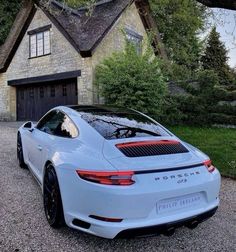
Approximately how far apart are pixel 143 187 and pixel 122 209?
0.91 feet

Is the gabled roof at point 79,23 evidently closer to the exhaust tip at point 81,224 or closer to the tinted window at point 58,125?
the tinted window at point 58,125

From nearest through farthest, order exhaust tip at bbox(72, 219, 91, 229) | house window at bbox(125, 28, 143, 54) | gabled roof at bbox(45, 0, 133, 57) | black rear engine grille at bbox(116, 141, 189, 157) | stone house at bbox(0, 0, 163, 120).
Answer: exhaust tip at bbox(72, 219, 91, 229)
black rear engine grille at bbox(116, 141, 189, 157)
gabled roof at bbox(45, 0, 133, 57)
stone house at bbox(0, 0, 163, 120)
house window at bbox(125, 28, 143, 54)

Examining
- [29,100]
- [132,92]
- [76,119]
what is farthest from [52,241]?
[29,100]

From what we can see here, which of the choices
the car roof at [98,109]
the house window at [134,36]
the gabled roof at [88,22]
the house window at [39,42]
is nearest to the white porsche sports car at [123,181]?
the car roof at [98,109]

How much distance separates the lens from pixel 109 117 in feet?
13.7

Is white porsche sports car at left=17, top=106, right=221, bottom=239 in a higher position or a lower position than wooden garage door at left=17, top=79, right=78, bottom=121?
lower

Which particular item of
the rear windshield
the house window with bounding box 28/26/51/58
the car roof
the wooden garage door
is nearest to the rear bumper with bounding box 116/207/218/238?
the rear windshield

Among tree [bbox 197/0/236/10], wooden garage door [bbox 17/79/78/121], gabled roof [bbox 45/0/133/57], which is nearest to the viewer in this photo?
tree [bbox 197/0/236/10]

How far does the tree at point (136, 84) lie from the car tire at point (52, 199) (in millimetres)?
8108

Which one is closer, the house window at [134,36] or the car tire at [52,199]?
the car tire at [52,199]

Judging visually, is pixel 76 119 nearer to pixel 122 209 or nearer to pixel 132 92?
pixel 122 209

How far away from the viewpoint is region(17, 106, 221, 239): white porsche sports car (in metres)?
2.84

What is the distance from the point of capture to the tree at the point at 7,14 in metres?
20.2

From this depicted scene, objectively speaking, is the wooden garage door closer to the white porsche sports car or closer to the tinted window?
the tinted window
